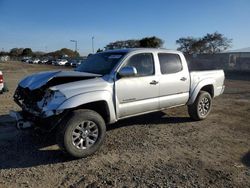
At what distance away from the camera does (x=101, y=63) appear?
243 inches

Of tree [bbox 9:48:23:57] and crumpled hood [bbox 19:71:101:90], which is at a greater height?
tree [bbox 9:48:23:57]

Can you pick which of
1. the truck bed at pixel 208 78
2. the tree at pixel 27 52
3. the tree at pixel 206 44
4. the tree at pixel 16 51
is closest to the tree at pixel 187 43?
the tree at pixel 206 44

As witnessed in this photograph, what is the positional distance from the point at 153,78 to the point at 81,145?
6.95 feet

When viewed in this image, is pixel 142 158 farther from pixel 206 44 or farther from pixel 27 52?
pixel 27 52

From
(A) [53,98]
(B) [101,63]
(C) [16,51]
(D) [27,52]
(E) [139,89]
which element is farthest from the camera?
(C) [16,51]

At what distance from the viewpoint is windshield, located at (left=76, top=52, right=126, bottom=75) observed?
231 inches

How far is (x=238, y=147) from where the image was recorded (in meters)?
5.69

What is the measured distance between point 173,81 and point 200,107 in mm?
1381

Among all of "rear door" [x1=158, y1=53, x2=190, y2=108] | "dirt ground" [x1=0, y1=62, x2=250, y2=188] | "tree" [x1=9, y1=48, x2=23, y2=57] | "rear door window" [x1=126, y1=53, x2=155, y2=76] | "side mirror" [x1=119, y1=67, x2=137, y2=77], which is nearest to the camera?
"dirt ground" [x1=0, y1=62, x2=250, y2=188]

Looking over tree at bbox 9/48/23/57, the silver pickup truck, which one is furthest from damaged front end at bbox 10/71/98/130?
tree at bbox 9/48/23/57

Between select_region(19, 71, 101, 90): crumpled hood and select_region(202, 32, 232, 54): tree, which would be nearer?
select_region(19, 71, 101, 90): crumpled hood

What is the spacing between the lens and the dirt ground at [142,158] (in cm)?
427

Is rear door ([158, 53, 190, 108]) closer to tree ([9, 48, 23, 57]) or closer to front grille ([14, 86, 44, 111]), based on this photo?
front grille ([14, 86, 44, 111])

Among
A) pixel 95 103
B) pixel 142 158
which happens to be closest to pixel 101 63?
pixel 95 103
